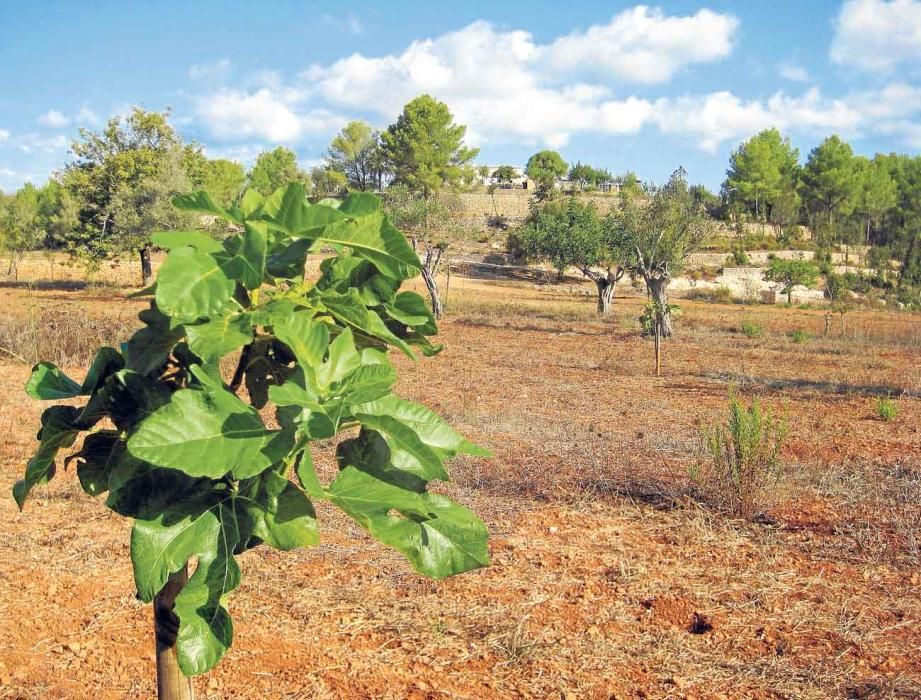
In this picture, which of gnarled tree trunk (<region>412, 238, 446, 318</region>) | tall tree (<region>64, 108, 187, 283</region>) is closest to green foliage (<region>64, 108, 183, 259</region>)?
tall tree (<region>64, 108, 187, 283</region>)

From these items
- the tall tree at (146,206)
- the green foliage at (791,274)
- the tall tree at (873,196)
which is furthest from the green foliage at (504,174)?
the tall tree at (146,206)

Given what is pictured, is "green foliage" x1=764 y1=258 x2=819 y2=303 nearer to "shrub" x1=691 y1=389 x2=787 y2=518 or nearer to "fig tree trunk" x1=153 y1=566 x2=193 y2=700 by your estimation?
"shrub" x1=691 y1=389 x2=787 y2=518

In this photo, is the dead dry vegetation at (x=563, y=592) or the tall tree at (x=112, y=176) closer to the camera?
the dead dry vegetation at (x=563, y=592)

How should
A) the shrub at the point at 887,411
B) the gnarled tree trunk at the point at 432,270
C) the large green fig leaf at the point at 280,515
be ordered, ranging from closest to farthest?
1. the large green fig leaf at the point at 280,515
2. the shrub at the point at 887,411
3. the gnarled tree trunk at the point at 432,270

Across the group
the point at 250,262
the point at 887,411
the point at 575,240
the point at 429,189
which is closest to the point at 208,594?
the point at 250,262

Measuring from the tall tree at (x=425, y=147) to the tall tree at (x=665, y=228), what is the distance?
103 ft

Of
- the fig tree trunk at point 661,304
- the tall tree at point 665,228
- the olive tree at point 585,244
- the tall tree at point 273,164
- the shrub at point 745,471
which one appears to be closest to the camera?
the shrub at point 745,471

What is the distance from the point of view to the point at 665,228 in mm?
19109

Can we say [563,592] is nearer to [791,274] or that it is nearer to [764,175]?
[791,274]

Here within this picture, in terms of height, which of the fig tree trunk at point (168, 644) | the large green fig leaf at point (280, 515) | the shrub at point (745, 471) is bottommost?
the shrub at point (745, 471)

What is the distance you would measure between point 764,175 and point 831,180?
4.00 meters

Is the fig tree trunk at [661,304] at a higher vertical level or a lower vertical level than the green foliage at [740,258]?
lower

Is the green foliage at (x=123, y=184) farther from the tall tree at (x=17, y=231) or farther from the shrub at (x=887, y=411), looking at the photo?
the shrub at (x=887, y=411)

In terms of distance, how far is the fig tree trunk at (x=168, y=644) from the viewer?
153 cm
